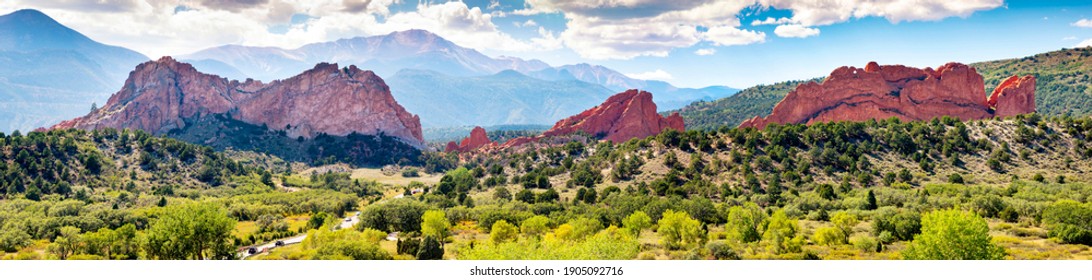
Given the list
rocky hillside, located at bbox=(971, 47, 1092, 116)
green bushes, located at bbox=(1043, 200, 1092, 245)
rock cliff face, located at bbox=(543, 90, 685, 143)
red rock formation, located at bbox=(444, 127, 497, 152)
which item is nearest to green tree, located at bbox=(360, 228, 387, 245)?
green bushes, located at bbox=(1043, 200, 1092, 245)

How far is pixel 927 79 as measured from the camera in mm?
127000

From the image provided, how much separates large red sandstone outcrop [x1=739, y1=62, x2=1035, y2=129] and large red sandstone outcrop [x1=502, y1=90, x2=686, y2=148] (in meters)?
25.4

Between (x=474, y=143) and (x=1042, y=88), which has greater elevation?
(x=1042, y=88)

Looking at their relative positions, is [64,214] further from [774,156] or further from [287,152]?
[287,152]

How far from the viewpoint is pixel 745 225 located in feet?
149

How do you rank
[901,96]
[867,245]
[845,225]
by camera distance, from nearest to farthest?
1. [867,245]
2. [845,225]
3. [901,96]

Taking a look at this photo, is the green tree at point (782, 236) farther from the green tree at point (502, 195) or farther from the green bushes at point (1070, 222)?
the green tree at point (502, 195)

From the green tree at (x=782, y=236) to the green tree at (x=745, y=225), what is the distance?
955 millimetres

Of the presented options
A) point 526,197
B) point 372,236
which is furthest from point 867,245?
point 526,197

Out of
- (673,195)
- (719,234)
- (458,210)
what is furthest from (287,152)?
(719,234)

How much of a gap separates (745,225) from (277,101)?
162 m

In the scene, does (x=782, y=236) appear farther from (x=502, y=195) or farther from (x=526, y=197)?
(x=502, y=195)

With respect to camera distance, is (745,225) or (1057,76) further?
(1057,76)
